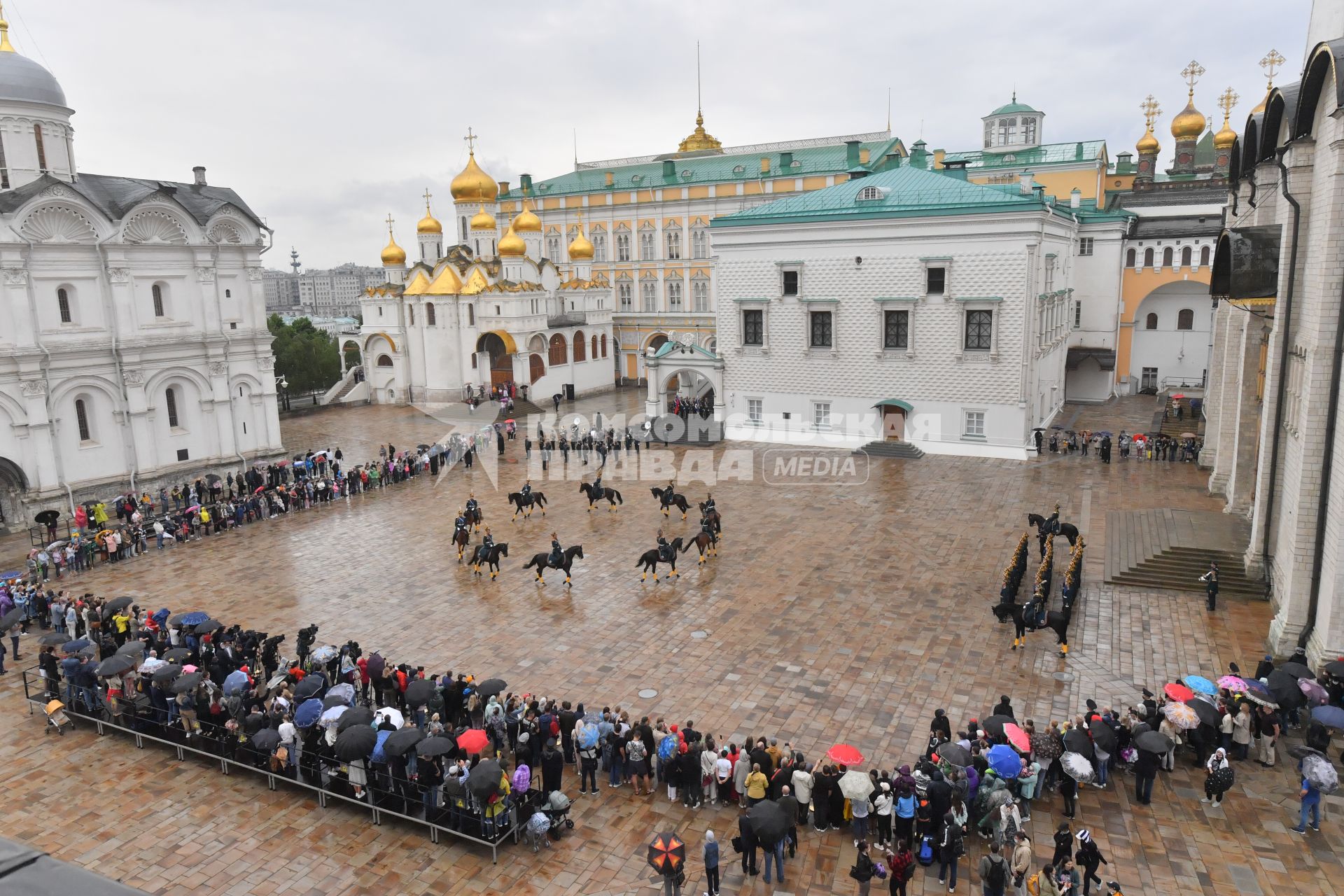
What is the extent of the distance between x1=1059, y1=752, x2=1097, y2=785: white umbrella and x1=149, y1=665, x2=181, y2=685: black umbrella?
1230 cm

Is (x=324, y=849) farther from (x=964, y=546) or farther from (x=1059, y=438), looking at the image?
(x=1059, y=438)

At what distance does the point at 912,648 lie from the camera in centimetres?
1501

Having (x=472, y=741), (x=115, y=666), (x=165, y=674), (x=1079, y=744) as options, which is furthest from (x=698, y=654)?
(x=115, y=666)

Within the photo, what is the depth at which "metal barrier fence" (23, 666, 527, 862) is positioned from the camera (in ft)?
33.5

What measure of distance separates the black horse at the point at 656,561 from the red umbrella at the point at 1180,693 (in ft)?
32.3

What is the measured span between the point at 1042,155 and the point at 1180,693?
40124 mm

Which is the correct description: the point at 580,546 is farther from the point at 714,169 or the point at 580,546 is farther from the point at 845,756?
the point at 714,169

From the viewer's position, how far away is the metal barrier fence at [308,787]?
1021cm

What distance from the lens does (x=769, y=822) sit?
8.93 m

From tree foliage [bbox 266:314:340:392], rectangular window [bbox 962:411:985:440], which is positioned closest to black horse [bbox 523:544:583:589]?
rectangular window [bbox 962:411:985:440]

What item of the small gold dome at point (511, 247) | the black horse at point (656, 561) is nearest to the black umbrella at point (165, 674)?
the black horse at point (656, 561)

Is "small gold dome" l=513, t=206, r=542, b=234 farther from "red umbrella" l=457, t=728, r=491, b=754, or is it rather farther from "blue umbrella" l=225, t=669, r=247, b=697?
"red umbrella" l=457, t=728, r=491, b=754

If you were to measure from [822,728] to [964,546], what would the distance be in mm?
9490

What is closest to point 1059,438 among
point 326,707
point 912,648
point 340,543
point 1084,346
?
point 1084,346
